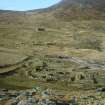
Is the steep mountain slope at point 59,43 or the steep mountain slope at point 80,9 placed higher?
the steep mountain slope at point 80,9

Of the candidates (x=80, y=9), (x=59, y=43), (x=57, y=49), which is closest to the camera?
(x=57, y=49)

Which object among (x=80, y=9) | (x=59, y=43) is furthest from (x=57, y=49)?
(x=80, y=9)

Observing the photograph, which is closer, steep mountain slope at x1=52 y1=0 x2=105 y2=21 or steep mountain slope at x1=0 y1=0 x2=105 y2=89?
steep mountain slope at x1=0 y1=0 x2=105 y2=89

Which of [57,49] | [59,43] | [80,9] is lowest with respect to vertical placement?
[57,49]

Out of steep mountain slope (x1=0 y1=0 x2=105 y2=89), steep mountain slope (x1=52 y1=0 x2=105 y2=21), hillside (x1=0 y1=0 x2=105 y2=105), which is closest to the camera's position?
hillside (x1=0 y1=0 x2=105 y2=105)

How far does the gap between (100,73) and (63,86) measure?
478cm

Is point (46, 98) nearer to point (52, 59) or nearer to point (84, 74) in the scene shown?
point (84, 74)

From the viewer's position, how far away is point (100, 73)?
26297mm

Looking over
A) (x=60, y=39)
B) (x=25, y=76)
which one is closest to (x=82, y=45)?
(x=60, y=39)

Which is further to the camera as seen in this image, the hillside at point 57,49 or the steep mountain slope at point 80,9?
the steep mountain slope at point 80,9

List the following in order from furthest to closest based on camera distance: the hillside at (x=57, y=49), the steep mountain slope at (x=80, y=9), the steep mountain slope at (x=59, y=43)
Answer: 1. the steep mountain slope at (x=80, y=9)
2. the steep mountain slope at (x=59, y=43)
3. the hillside at (x=57, y=49)

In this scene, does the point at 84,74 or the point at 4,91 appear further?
the point at 84,74

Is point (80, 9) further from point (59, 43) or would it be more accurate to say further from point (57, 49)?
point (57, 49)

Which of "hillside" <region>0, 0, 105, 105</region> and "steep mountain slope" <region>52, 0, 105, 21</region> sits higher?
"steep mountain slope" <region>52, 0, 105, 21</region>
